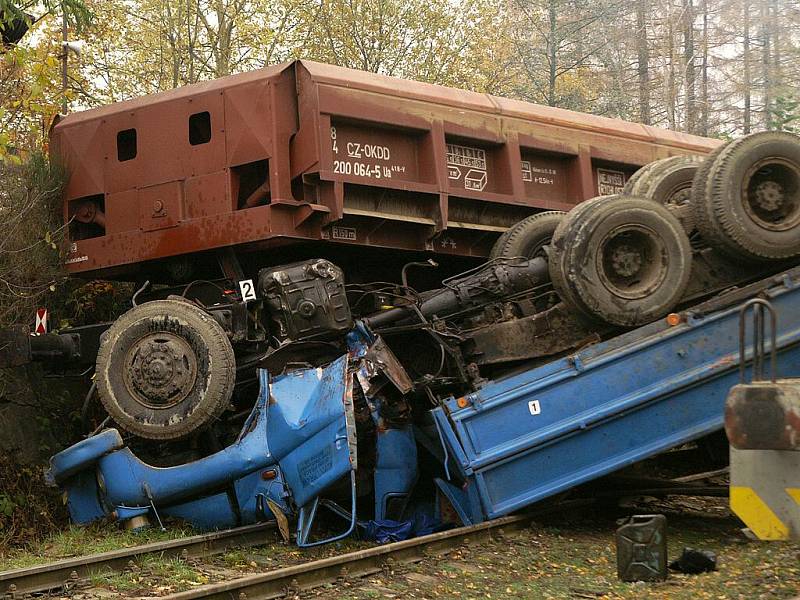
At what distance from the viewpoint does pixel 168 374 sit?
7.43 metres

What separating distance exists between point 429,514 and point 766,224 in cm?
338

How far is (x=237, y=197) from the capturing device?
8492 millimetres

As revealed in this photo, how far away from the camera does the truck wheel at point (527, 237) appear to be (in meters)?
9.16

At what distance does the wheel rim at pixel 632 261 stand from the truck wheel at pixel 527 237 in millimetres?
1670

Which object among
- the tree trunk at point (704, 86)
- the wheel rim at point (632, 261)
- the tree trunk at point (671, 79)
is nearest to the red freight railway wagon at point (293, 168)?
the wheel rim at point (632, 261)

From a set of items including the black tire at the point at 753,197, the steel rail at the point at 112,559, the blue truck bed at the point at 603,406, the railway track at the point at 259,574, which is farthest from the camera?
the black tire at the point at 753,197

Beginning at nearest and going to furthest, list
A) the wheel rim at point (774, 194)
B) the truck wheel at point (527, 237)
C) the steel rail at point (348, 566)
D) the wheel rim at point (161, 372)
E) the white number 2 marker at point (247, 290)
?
the steel rail at point (348, 566) < the wheel rim at point (774, 194) < the wheel rim at point (161, 372) < the white number 2 marker at point (247, 290) < the truck wheel at point (527, 237)

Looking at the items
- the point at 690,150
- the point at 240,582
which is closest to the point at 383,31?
the point at 690,150

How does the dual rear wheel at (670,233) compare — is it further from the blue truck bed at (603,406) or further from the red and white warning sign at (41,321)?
the red and white warning sign at (41,321)

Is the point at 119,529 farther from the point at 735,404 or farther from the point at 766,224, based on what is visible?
the point at 766,224

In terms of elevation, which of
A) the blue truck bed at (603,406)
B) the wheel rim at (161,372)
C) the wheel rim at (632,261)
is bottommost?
the blue truck bed at (603,406)

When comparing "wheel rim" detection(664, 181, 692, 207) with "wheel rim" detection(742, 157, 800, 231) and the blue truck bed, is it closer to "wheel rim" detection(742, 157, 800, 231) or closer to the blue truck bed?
"wheel rim" detection(742, 157, 800, 231)

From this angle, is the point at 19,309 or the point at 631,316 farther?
the point at 19,309

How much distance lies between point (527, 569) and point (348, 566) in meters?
1.15
